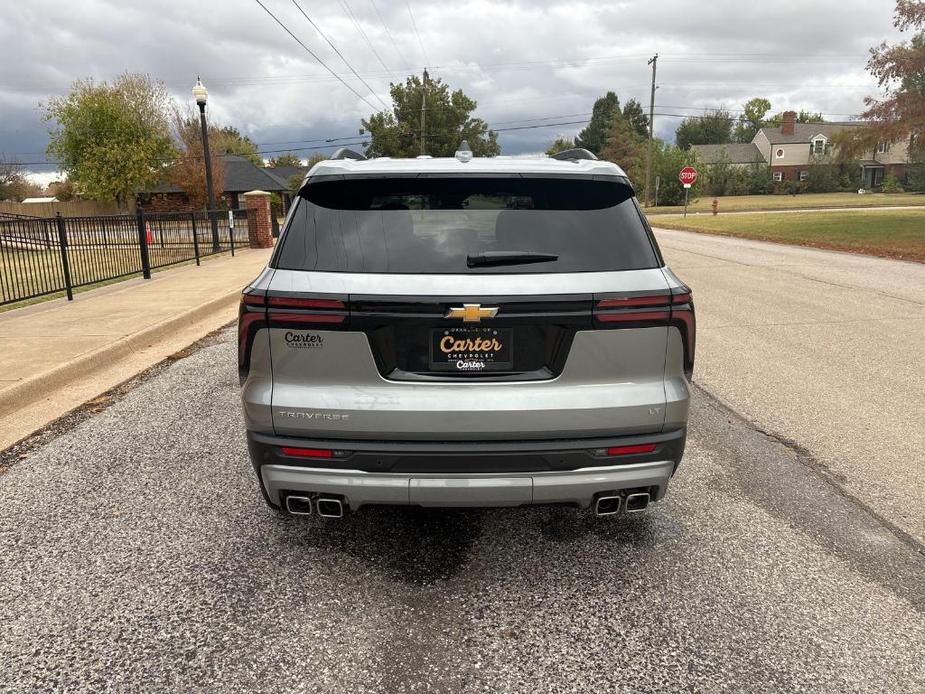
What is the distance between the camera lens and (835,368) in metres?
6.54

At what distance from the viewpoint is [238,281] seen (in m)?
13.5

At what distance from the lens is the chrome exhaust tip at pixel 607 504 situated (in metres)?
2.84

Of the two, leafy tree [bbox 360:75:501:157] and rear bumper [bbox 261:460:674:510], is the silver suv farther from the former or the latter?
leafy tree [bbox 360:75:501:157]

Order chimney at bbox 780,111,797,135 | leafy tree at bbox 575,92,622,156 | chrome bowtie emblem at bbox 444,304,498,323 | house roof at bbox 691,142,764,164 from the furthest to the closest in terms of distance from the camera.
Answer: leafy tree at bbox 575,92,622,156 → house roof at bbox 691,142,764,164 → chimney at bbox 780,111,797,135 → chrome bowtie emblem at bbox 444,304,498,323

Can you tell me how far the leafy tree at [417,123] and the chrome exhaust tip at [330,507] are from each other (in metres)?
66.7

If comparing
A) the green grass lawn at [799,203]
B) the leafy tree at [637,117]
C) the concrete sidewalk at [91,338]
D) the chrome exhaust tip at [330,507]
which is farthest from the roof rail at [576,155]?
the leafy tree at [637,117]

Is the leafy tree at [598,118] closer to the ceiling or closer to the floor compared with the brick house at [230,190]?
closer to the ceiling

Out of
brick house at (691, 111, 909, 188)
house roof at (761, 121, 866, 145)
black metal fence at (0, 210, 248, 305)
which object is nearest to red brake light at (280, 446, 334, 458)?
black metal fence at (0, 210, 248, 305)

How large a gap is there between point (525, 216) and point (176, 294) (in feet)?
33.7

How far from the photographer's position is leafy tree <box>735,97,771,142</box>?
11788 centimetres

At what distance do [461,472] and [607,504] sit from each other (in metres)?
0.68

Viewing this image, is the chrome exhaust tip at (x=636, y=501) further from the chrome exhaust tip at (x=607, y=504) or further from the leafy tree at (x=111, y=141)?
the leafy tree at (x=111, y=141)

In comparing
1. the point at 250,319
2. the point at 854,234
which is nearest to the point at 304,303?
the point at 250,319

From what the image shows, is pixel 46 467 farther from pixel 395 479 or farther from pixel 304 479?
pixel 395 479
